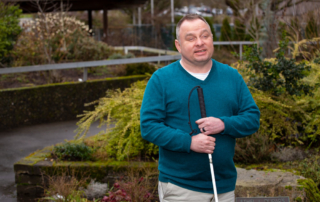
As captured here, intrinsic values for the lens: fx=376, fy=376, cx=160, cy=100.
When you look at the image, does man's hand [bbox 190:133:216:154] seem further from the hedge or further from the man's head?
the hedge

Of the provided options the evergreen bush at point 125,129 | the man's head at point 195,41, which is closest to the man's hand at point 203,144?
the man's head at point 195,41

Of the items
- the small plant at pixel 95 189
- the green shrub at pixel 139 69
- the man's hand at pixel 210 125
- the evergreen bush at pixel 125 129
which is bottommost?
the small plant at pixel 95 189

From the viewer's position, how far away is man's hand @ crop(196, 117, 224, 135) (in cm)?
228

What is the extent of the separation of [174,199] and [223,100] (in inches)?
28.0

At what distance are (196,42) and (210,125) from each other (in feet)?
1.77

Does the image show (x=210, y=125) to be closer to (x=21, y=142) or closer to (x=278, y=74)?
(x=278, y=74)

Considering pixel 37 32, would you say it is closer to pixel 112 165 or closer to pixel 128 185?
pixel 112 165

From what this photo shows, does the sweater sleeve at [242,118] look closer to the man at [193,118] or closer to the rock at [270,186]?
the man at [193,118]

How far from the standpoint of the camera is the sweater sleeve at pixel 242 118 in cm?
237

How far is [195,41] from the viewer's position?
241cm

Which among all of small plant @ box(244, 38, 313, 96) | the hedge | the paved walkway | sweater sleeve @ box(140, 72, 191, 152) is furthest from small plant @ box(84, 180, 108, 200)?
the hedge

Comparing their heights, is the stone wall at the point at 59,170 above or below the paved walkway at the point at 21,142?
above

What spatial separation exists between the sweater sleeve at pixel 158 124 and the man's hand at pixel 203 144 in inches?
1.5

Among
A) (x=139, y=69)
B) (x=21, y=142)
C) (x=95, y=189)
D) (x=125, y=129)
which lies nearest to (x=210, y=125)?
(x=125, y=129)
